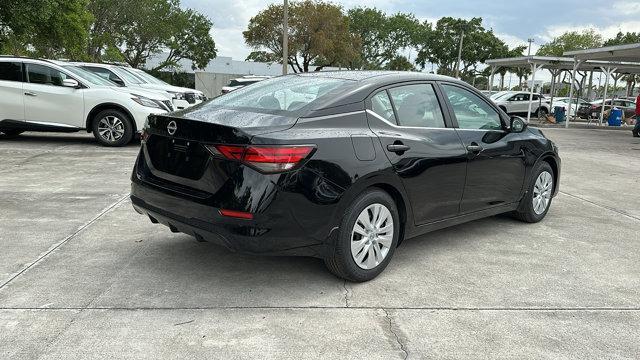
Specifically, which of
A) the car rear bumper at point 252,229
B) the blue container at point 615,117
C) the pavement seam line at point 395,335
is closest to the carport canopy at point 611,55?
the blue container at point 615,117

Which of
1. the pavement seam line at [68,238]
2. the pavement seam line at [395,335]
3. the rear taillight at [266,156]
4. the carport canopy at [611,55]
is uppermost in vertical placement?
the carport canopy at [611,55]

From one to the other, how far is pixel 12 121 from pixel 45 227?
6.40 m

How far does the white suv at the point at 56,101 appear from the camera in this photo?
33.4ft

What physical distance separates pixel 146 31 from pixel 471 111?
42308 mm

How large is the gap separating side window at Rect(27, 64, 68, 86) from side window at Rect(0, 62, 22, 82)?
174 millimetres

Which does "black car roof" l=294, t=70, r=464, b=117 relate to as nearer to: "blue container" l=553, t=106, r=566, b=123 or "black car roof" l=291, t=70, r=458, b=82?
"black car roof" l=291, t=70, r=458, b=82

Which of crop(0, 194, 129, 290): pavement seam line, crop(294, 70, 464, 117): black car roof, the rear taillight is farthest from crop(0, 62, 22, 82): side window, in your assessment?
the rear taillight

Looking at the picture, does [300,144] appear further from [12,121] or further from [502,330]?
[12,121]

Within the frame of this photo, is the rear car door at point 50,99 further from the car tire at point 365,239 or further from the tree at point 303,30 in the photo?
the tree at point 303,30

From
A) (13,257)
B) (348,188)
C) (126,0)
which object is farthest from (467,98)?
(126,0)

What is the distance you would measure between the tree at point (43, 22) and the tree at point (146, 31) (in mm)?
16250

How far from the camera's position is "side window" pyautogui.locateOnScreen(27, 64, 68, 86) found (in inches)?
403

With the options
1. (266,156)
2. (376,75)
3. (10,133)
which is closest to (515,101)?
(10,133)

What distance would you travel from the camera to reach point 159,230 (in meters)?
5.08
